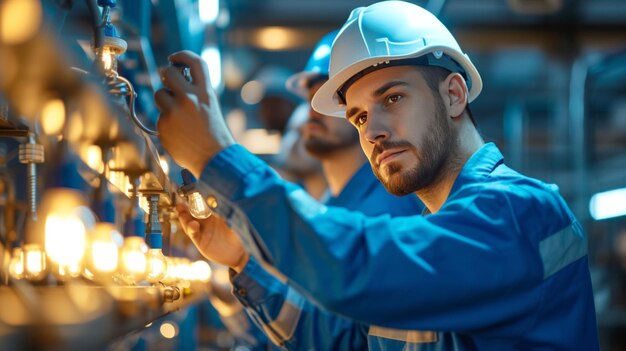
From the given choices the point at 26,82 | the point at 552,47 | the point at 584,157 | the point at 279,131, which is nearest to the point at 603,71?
the point at 584,157

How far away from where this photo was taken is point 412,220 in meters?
1.18

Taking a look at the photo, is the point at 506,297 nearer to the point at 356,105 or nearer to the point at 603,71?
the point at 356,105

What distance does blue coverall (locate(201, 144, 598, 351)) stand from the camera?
1093mm

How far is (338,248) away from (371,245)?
0.05 m

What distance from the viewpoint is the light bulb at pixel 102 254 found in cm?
116

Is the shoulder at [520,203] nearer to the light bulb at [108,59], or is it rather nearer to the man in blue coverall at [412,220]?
the man in blue coverall at [412,220]

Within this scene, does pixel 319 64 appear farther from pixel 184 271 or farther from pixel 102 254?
pixel 102 254

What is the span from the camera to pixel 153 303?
1.13 m

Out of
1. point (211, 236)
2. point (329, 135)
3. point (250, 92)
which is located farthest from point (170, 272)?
point (250, 92)

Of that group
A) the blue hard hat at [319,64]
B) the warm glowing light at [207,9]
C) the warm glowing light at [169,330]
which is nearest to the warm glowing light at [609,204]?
the blue hard hat at [319,64]

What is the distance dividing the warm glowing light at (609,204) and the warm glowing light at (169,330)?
310 cm

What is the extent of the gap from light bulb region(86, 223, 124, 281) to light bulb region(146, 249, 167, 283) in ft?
0.49

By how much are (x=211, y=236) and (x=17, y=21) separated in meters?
1.17

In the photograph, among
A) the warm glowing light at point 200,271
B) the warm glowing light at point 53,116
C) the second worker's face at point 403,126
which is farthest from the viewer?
the warm glowing light at point 200,271
